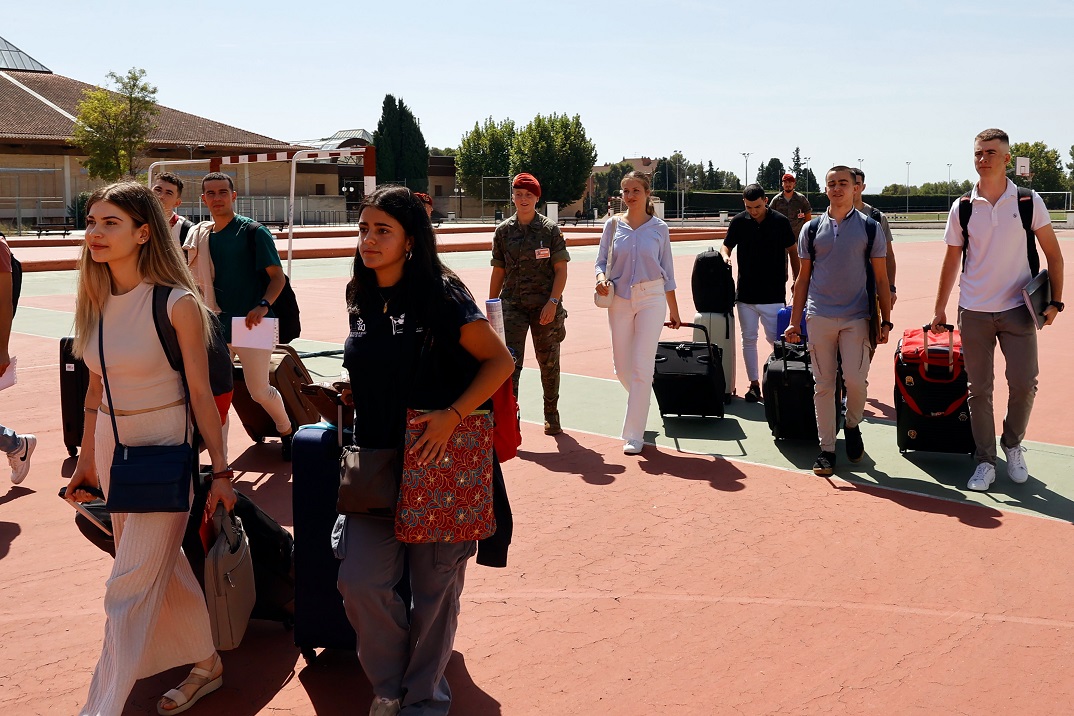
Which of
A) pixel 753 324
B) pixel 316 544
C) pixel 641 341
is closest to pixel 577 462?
pixel 641 341

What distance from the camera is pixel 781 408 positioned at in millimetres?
7559

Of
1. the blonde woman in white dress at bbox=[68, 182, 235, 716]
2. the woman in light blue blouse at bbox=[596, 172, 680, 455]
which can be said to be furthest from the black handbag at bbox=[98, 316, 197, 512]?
the woman in light blue blouse at bbox=[596, 172, 680, 455]

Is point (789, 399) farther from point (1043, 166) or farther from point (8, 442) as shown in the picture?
point (1043, 166)

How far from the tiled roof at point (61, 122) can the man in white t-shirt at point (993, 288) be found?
159 feet

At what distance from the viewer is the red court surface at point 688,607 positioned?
12.5 ft

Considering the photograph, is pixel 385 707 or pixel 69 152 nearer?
pixel 385 707

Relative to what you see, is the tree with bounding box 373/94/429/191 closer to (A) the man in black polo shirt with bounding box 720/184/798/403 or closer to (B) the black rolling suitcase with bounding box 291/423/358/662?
(A) the man in black polo shirt with bounding box 720/184/798/403

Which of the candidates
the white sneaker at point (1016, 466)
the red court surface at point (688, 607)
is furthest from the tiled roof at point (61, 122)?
the white sneaker at point (1016, 466)

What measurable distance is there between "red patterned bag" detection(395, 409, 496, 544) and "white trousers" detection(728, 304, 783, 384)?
6078 mm

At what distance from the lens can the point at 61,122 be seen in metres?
56.2

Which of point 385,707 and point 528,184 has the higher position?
point 528,184

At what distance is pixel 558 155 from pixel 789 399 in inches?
3107

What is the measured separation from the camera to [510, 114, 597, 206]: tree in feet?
278

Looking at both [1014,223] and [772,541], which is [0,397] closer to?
[772,541]
